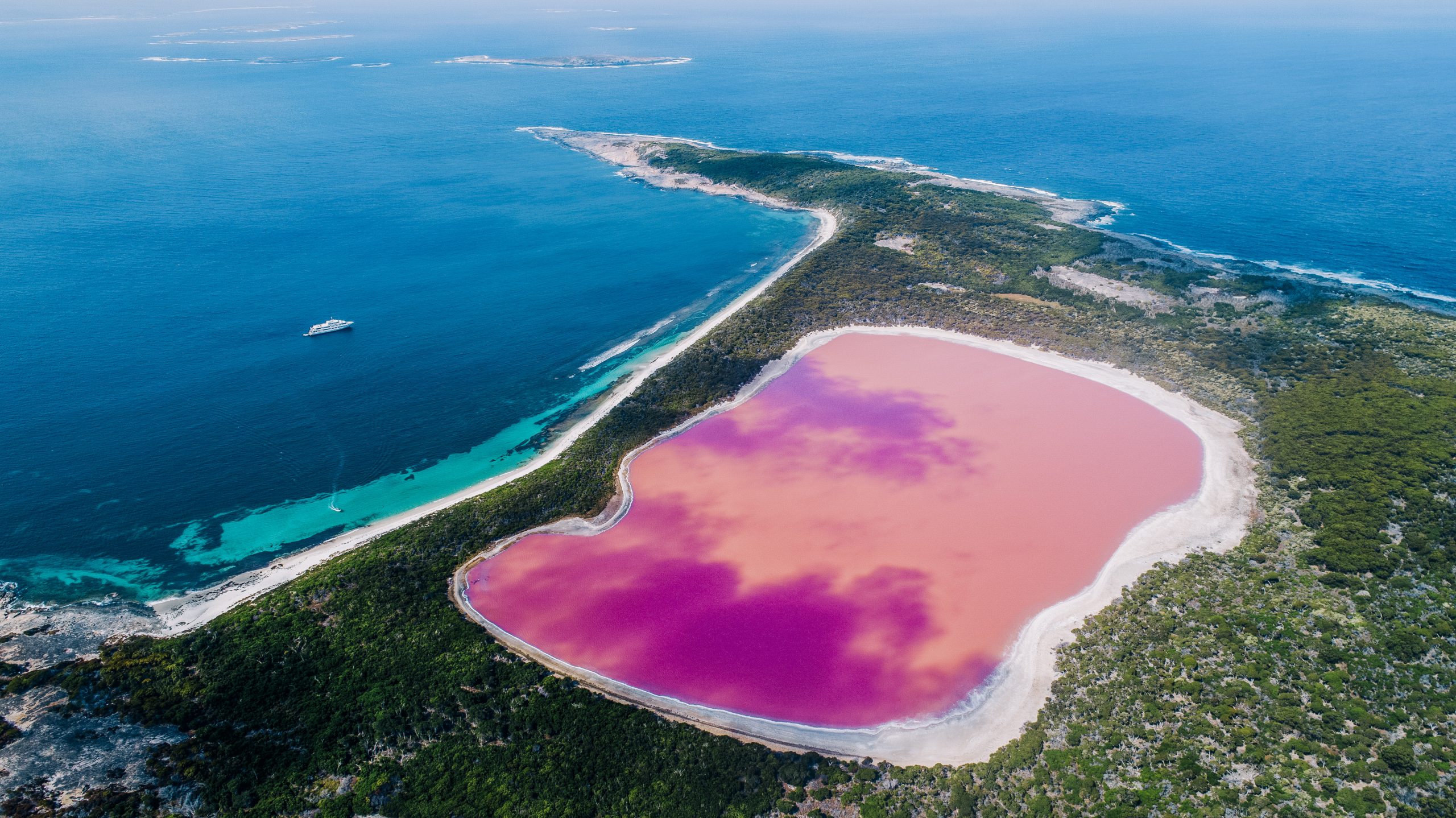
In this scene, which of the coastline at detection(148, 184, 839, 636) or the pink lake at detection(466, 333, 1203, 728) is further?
the coastline at detection(148, 184, 839, 636)

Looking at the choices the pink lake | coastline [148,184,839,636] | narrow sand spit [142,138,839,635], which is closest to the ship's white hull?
coastline [148,184,839,636]

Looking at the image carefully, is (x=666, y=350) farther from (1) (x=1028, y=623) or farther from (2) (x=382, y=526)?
(1) (x=1028, y=623)

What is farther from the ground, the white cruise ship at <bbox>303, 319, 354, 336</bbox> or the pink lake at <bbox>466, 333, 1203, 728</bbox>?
the white cruise ship at <bbox>303, 319, 354, 336</bbox>

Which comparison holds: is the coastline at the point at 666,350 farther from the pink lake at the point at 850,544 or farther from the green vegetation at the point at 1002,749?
the pink lake at the point at 850,544

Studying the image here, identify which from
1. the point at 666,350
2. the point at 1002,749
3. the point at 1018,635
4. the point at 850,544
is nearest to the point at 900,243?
the point at 666,350

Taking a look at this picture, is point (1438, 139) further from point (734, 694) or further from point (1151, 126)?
point (734, 694)

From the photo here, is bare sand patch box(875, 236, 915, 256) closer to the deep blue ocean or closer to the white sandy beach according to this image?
the deep blue ocean

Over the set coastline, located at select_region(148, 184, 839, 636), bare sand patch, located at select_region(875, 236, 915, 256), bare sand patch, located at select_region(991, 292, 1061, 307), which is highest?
bare sand patch, located at select_region(875, 236, 915, 256)
